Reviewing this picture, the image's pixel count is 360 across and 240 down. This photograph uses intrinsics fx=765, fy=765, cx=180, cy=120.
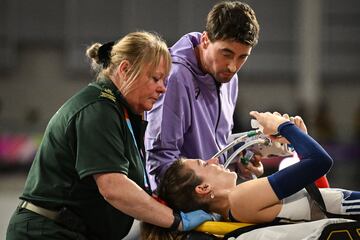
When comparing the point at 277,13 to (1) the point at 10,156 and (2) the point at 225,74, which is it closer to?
(1) the point at 10,156

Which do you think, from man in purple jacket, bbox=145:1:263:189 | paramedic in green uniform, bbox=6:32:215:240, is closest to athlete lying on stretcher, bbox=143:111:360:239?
paramedic in green uniform, bbox=6:32:215:240

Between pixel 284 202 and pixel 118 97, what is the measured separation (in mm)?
662

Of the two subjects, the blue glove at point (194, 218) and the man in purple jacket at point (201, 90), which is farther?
the man in purple jacket at point (201, 90)

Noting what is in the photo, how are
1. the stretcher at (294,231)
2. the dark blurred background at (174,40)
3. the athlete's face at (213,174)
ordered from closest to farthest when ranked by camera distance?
the stretcher at (294,231)
the athlete's face at (213,174)
the dark blurred background at (174,40)

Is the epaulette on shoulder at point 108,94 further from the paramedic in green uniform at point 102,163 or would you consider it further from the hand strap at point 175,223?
the hand strap at point 175,223

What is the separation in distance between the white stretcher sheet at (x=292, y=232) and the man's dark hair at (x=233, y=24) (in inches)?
31.6

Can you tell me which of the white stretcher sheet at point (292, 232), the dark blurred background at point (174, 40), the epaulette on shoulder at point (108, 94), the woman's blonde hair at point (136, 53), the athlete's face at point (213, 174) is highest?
the woman's blonde hair at point (136, 53)

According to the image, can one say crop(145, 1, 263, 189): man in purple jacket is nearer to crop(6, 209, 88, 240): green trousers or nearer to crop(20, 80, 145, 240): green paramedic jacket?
crop(20, 80, 145, 240): green paramedic jacket

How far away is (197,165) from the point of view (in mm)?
2738

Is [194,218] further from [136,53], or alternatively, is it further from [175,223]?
[136,53]

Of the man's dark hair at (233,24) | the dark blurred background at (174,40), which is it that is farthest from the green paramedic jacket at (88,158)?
the dark blurred background at (174,40)

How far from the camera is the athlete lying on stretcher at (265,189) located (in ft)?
8.14

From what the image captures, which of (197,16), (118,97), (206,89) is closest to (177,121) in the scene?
(206,89)

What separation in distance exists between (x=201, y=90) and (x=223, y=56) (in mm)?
212
